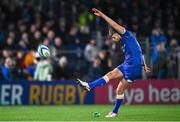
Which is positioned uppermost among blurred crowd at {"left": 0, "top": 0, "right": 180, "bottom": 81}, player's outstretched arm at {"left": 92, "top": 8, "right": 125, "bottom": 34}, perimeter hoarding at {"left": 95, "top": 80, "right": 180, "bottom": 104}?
blurred crowd at {"left": 0, "top": 0, "right": 180, "bottom": 81}

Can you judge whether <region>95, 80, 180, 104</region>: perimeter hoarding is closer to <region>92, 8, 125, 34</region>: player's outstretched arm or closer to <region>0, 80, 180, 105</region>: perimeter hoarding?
<region>0, 80, 180, 105</region>: perimeter hoarding

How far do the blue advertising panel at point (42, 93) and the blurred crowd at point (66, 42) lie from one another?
761mm

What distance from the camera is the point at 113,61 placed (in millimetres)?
26812

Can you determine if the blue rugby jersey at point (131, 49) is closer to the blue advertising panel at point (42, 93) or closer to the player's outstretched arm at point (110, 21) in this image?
the player's outstretched arm at point (110, 21)

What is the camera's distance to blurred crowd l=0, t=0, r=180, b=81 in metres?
26.3

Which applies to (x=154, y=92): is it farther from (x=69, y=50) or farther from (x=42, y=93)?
(x=42, y=93)

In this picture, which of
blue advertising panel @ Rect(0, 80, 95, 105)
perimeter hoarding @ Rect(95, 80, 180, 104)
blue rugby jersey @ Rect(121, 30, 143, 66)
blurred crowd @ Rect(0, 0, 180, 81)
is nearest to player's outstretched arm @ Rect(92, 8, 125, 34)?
blue rugby jersey @ Rect(121, 30, 143, 66)

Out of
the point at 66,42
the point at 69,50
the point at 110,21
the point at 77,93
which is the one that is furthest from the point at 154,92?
the point at 110,21

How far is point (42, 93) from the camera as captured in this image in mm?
25172

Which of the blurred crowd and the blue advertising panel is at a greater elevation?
the blurred crowd

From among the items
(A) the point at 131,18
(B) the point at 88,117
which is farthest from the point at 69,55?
(B) the point at 88,117

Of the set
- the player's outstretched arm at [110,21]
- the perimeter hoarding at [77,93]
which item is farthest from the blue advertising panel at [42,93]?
the player's outstretched arm at [110,21]

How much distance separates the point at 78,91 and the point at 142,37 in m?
5.02

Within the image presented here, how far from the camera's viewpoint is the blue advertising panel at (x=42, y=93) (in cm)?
2483
